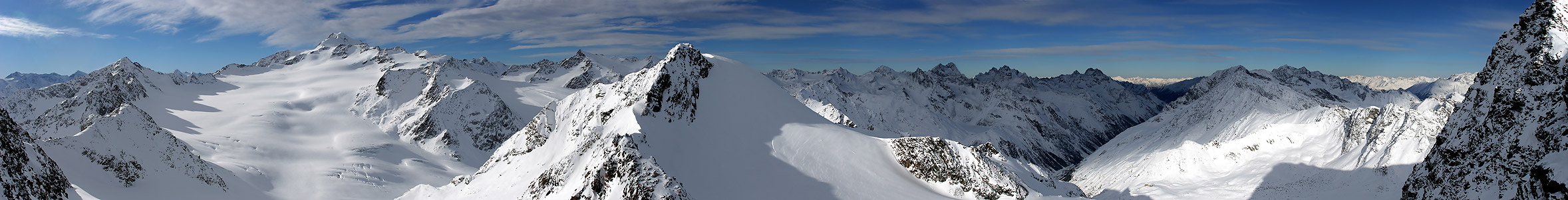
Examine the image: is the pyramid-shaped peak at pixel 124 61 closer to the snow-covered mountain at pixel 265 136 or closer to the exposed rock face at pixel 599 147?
the snow-covered mountain at pixel 265 136

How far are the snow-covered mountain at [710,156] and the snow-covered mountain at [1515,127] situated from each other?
18.4 meters

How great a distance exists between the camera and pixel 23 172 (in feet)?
73.8

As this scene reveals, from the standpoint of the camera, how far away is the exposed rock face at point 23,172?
68.9 ft

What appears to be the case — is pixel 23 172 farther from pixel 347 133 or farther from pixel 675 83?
pixel 347 133

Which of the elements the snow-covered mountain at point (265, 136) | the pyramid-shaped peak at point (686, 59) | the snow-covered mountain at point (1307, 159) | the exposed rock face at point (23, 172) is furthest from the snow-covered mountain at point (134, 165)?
the snow-covered mountain at point (1307, 159)

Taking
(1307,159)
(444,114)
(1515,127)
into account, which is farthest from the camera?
(444,114)

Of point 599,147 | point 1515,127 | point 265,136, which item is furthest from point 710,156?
point 265,136

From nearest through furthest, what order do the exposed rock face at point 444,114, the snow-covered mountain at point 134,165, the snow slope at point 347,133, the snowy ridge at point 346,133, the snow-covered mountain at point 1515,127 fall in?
the snow-covered mountain at point 1515,127
the snow-covered mountain at point 134,165
the snowy ridge at point 346,133
the snow slope at point 347,133
the exposed rock face at point 444,114

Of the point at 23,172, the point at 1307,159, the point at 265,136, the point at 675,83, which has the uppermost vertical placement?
the point at 675,83

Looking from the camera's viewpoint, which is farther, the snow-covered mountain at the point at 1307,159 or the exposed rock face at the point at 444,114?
the exposed rock face at the point at 444,114

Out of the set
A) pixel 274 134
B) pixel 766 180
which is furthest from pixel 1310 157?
pixel 274 134

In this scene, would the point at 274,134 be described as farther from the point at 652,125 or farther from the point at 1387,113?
the point at 1387,113

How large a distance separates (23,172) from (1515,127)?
58.6 meters

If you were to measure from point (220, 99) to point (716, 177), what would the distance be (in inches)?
8814
